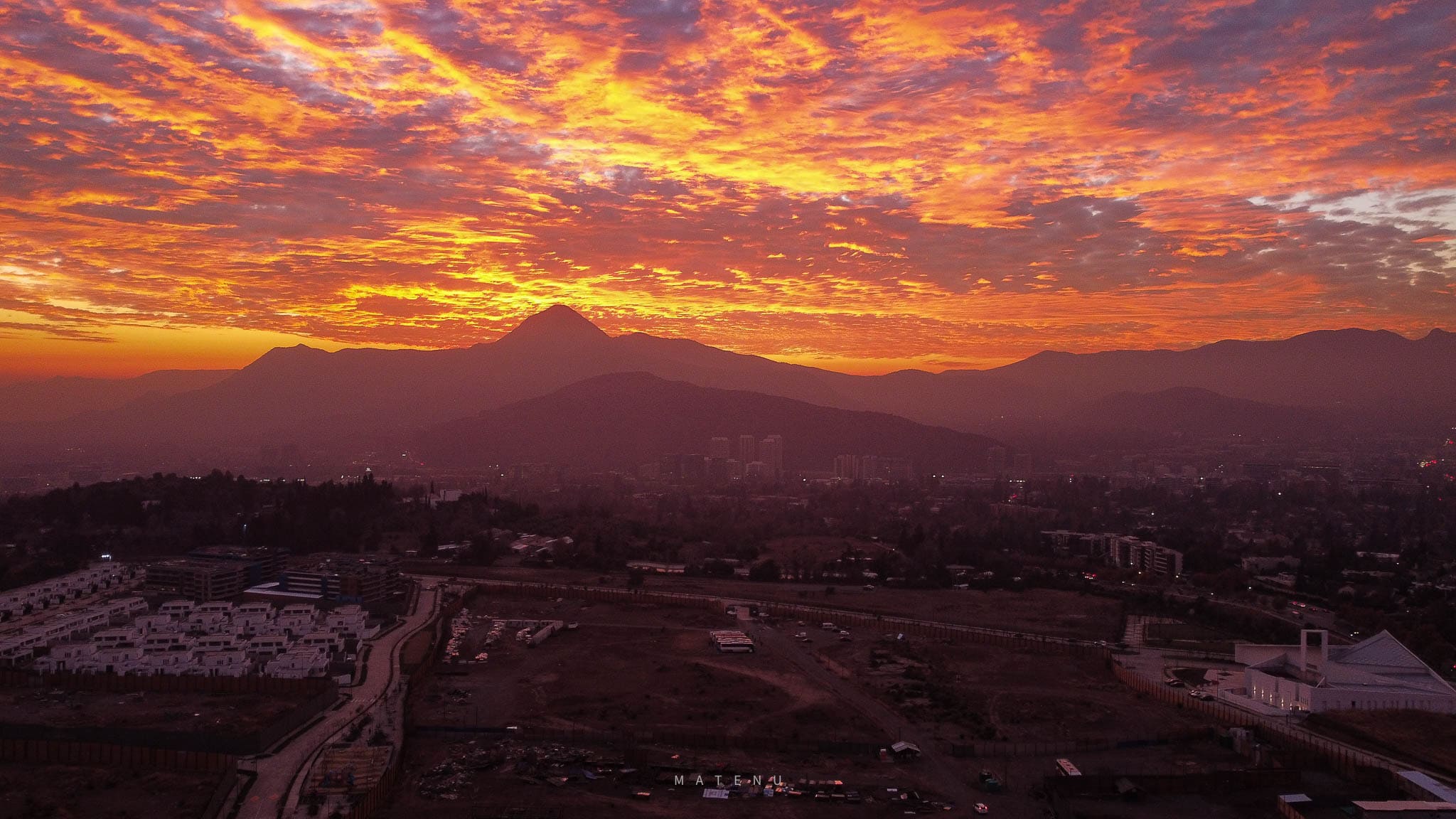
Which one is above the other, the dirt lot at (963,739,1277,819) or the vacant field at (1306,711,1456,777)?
the vacant field at (1306,711,1456,777)

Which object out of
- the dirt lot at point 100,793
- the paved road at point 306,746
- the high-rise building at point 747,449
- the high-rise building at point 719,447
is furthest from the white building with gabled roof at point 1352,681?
the high-rise building at point 719,447

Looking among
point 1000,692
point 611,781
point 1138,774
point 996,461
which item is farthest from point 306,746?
point 996,461

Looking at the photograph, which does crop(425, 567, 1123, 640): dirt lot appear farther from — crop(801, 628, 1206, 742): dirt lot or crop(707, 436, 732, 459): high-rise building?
crop(707, 436, 732, 459): high-rise building

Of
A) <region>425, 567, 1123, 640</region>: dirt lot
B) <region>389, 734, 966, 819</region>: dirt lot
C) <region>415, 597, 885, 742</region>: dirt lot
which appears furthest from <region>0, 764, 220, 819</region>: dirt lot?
<region>425, 567, 1123, 640</region>: dirt lot

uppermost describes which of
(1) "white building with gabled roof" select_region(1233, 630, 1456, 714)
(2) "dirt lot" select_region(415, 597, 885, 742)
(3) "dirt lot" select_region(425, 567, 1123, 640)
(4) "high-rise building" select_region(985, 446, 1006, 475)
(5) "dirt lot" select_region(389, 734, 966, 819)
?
(4) "high-rise building" select_region(985, 446, 1006, 475)

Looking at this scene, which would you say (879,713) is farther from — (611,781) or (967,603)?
(967,603)

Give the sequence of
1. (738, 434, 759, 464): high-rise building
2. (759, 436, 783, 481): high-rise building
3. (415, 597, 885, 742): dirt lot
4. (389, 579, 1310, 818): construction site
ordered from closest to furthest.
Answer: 1. (389, 579, 1310, 818): construction site
2. (415, 597, 885, 742): dirt lot
3. (759, 436, 783, 481): high-rise building
4. (738, 434, 759, 464): high-rise building

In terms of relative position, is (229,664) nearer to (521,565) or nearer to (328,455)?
(521,565)
